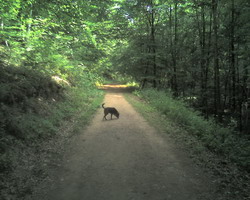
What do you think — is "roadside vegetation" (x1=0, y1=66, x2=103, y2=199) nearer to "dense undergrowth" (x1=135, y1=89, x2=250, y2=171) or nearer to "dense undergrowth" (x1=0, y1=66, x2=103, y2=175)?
"dense undergrowth" (x1=0, y1=66, x2=103, y2=175)

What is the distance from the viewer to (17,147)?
4992 mm

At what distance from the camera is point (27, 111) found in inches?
268

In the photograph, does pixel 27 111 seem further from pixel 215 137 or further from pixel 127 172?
pixel 215 137

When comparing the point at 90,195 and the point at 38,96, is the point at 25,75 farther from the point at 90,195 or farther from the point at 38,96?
the point at 90,195

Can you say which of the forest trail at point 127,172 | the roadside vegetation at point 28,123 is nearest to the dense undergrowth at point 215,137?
the forest trail at point 127,172

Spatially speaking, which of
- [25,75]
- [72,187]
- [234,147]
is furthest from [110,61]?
[72,187]

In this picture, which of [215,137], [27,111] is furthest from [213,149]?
[27,111]

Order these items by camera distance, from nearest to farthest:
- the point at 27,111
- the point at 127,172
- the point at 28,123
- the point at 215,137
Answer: the point at 127,172, the point at 28,123, the point at 27,111, the point at 215,137

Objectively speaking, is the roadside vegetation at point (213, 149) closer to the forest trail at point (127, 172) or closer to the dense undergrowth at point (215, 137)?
the dense undergrowth at point (215, 137)

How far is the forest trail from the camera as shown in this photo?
365cm

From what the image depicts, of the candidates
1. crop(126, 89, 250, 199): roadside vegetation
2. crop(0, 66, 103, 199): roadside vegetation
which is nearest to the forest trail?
crop(126, 89, 250, 199): roadside vegetation

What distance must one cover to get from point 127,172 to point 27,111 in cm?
461

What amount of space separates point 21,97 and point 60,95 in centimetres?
372

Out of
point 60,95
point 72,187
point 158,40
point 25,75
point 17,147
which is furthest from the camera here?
point 158,40
